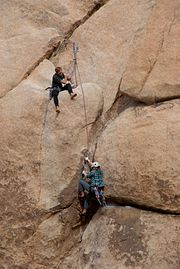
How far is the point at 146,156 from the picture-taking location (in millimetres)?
16078

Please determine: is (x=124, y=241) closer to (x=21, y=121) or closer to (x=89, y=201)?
(x=89, y=201)

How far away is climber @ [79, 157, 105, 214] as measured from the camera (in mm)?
16453

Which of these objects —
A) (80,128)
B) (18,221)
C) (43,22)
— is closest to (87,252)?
(18,221)

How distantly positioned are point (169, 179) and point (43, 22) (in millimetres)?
9250

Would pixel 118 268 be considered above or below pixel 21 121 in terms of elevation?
below

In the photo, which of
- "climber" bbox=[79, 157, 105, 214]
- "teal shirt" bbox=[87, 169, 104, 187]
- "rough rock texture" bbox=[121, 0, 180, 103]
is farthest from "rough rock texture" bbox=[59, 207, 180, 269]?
"rough rock texture" bbox=[121, 0, 180, 103]

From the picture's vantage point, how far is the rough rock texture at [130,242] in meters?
15.1

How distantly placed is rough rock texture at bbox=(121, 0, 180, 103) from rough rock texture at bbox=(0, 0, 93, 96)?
3.90 m

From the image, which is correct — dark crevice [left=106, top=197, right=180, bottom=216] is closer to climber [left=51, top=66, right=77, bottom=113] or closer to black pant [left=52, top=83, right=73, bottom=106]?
climber [left=51, top=66, right=77, bottom=113]

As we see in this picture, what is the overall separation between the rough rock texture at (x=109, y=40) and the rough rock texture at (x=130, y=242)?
512 cm

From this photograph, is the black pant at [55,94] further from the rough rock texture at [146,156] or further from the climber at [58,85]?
the rough rock texture at [146,156]

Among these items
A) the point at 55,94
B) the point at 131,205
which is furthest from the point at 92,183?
the point at 55,94

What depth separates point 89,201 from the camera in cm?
1702

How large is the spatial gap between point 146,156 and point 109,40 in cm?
633
